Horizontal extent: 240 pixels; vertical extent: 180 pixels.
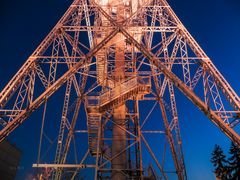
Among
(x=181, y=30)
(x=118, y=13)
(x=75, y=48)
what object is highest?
(x=118, y=13)

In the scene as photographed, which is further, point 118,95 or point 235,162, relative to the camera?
point 235,162

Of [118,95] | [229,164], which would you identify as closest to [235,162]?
[229,164]

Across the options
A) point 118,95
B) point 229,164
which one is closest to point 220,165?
point 229,164

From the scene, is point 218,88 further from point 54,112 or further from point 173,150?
point 54,112

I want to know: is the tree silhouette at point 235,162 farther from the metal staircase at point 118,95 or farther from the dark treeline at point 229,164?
the metal staircase at point 118,95

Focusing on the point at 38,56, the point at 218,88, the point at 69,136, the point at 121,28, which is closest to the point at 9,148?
the point at 69,136

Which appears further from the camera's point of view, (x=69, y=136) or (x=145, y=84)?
(x=69, y=136)

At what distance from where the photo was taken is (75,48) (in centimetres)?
1446

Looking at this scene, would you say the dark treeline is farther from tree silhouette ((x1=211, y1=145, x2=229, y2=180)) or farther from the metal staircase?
the metal staircase

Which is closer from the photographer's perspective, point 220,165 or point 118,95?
point 118,95

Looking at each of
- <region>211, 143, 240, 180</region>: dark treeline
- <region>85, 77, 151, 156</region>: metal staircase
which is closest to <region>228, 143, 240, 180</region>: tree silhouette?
<region>211, 143, 240, 180</region>: dark treeline

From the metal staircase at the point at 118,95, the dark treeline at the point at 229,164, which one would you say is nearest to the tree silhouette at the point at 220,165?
the dark treeline at the point at 229,164

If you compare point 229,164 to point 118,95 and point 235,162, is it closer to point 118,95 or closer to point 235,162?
point 235,162

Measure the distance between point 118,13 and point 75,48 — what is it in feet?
19.0
